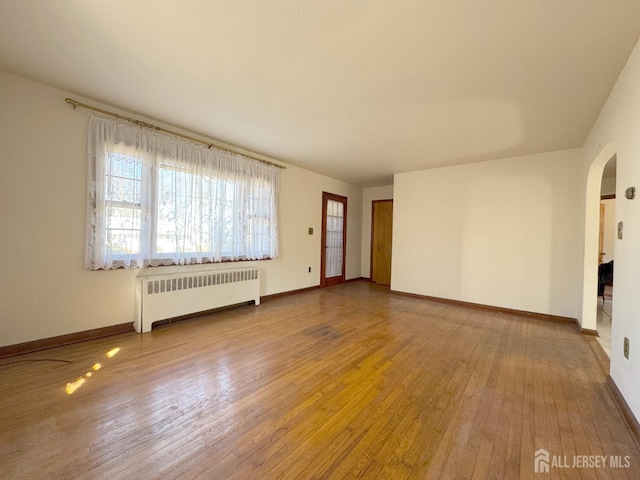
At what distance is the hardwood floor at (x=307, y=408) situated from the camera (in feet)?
4.31

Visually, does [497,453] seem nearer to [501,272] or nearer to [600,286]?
[501,272]

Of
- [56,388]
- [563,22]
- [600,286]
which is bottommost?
[56,388]

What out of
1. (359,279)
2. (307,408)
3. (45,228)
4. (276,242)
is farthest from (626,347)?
(359,279)

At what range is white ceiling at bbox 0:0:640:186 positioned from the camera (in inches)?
62.1

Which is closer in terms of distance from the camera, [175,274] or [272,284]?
[175,274]

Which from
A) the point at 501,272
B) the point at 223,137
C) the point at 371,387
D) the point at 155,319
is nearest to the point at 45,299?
the point at 155,319

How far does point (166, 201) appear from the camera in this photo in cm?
326

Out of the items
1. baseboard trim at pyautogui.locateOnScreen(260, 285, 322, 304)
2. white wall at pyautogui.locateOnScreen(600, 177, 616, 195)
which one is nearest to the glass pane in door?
baseboard trim at pyautogui.locateOnScreen(260, 285, 322, 304)

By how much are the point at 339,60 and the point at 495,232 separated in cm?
390

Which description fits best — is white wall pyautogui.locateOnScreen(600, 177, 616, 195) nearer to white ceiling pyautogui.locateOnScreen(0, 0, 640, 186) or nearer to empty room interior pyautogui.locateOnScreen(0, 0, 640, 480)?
empty room interior pyautogui.locateOnScreen(0, 0, 640, 480)

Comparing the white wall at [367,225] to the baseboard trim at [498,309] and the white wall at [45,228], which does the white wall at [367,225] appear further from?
the white wall at [45,228]

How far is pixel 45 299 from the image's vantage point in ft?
8.37

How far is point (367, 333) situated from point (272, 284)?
2.25 meters

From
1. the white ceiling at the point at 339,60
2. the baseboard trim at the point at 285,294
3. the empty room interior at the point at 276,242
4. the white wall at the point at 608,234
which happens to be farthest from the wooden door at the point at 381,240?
the white wall at the point at 608,234
